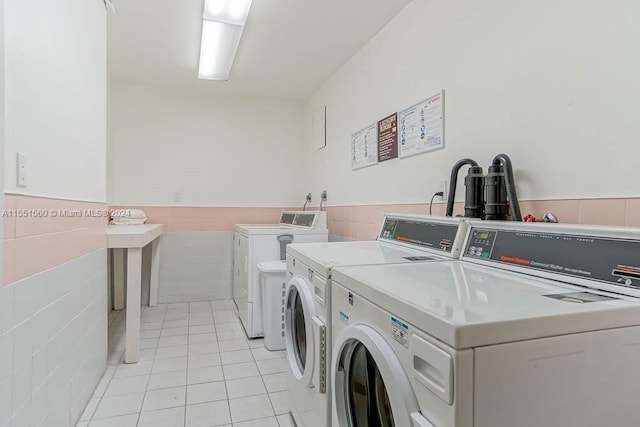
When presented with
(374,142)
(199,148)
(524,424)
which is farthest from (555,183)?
(199,148)

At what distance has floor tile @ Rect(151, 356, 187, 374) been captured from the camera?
2.50 m

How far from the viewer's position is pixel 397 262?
1444mm

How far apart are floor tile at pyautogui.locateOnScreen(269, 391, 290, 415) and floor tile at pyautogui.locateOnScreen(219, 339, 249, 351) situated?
757 millimetres

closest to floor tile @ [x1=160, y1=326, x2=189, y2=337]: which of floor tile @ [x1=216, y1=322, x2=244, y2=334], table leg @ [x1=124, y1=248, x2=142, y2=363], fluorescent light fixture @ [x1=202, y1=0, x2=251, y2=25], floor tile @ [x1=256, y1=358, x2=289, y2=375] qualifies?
floor tile @ [x1=216, y1=322, x2=244, y2=334]

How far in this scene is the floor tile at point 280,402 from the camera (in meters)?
2.02

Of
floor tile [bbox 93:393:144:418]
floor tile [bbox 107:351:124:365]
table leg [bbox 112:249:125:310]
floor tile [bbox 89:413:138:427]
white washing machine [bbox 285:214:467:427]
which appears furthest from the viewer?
table leg [bbox 112:249:125:310]

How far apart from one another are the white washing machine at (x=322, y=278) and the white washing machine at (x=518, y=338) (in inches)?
11.1

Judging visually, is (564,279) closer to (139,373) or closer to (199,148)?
(139,373)

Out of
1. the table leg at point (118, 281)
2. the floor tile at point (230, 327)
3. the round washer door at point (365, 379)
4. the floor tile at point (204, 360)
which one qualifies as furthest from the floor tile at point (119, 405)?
the table leg at point (118, 281)

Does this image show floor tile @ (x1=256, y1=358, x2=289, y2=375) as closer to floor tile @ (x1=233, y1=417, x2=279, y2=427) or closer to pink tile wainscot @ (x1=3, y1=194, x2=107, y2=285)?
floor tile @ (x1=233, y1=417, x2=279, y2=427)

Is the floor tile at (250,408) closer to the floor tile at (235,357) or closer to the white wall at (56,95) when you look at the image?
the floor tile at (235,357)

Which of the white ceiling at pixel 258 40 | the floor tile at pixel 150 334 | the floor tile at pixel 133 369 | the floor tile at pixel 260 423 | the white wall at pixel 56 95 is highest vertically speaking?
the white ceiling at pixel 258 40

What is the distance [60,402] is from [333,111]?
3136 millimetres

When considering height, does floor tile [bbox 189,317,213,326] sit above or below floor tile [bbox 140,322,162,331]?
above
